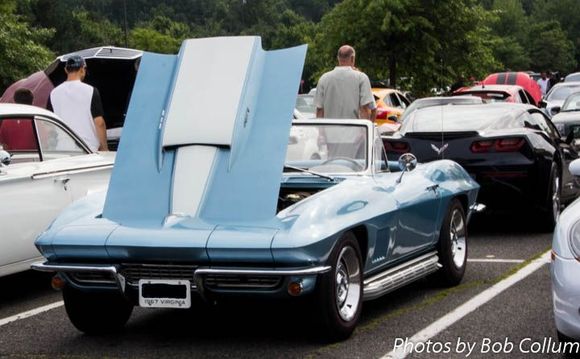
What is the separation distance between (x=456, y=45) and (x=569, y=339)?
80.1 ft

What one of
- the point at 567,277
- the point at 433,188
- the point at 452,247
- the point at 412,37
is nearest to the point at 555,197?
the point at 452,247

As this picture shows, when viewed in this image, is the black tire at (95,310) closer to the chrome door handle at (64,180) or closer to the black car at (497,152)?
the chrome door handle at (64,180)

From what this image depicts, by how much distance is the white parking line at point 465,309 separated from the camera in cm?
608

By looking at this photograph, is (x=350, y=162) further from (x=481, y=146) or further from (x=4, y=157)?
(x=481, y=146)

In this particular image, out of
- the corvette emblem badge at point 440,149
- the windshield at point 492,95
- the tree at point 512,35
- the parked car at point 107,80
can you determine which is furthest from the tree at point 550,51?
the corvette emblem badge at point 440,149

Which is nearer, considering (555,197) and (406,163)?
(406,163)

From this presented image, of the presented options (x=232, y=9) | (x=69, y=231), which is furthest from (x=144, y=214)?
(x=232, y=9)

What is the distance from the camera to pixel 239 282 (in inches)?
233

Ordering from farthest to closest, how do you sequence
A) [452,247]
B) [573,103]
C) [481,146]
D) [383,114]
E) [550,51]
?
1. [550,51]
2. [383,114]
3. [573,103]
4. [481,146]
5. [452,247]

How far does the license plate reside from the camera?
19.4 ft

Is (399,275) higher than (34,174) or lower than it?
lower

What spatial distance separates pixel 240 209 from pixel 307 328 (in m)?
0.87

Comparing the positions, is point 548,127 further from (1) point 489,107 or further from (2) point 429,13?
(2) point 429,13

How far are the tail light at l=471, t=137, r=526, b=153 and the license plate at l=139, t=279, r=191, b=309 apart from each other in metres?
5.47
